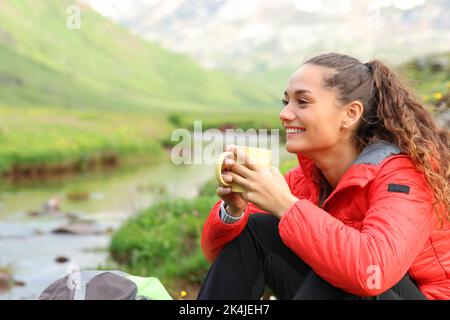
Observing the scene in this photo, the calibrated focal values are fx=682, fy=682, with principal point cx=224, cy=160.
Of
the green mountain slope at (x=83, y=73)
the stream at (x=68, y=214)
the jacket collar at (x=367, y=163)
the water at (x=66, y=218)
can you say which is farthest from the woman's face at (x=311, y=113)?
the green mountain slope at (x=83, y=73)

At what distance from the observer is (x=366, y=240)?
9.50 feet

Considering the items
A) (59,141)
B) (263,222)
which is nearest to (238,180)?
(263,222)

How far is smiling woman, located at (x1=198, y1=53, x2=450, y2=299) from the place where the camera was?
9.59 ft

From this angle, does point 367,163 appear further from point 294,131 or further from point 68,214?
point 68,214

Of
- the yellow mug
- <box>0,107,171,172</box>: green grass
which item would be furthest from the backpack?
<box>0,107,171,172</box>: green grass

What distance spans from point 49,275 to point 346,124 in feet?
27.9

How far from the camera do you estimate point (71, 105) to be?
4058 inches

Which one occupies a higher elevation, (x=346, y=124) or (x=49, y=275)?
(x=346, y=124)

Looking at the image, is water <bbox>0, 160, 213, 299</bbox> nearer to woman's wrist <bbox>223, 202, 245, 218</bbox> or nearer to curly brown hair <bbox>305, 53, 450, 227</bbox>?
woman's wrist <bbox>223, 202, 245, 218</bbox>

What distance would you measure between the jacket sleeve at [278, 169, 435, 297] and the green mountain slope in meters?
88.4

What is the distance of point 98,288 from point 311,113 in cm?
138

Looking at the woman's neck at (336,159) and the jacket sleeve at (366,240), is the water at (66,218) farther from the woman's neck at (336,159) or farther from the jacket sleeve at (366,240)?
the jacket sleeve at (366,240)
